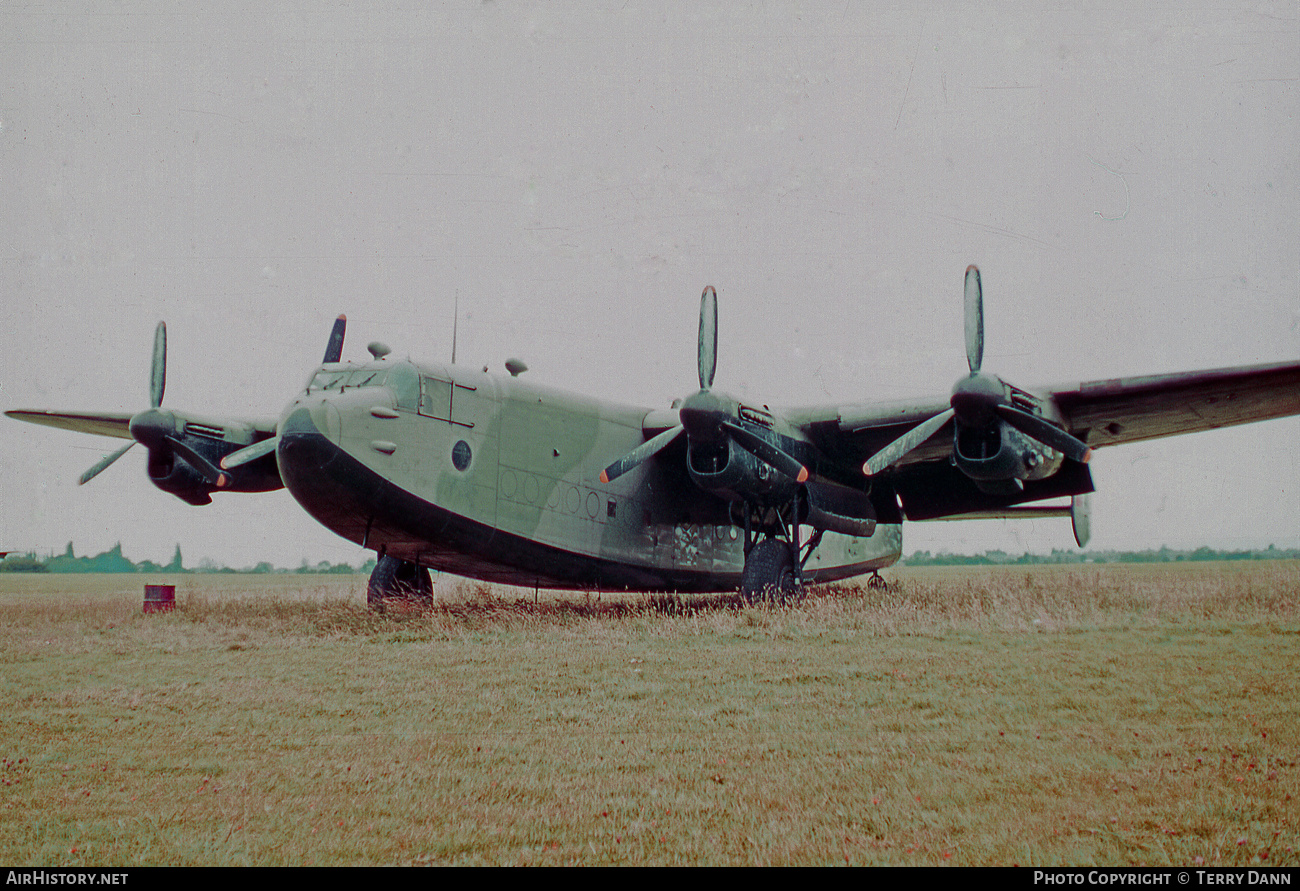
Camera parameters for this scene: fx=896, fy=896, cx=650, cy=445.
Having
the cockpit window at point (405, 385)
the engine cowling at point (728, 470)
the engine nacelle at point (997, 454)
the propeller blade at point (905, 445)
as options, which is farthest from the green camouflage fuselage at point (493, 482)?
the engine nacelle at point (997, 454)

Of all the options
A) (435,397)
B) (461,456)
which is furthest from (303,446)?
(461,456)

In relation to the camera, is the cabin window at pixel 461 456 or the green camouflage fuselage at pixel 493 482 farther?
the cabin window at pixel 461 456

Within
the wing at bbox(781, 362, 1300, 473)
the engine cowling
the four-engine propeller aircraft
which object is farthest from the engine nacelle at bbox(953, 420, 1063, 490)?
the engine cowling

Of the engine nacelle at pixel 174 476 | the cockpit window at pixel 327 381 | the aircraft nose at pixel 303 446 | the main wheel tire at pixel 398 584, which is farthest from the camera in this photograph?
the engine nacelle at pixel 174 476

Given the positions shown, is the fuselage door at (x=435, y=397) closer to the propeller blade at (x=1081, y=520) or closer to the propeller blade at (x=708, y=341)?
the propeller blade at (x=708, y=341)

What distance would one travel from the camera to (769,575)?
1505cm

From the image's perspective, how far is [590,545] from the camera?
15.3 m

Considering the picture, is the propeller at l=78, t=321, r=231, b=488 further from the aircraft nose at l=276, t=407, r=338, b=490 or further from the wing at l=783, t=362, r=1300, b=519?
the wing at l=783, t=362, r=1300, b=519

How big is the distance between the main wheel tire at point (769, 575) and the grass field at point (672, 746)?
115 inches

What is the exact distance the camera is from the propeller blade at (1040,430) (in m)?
12.1

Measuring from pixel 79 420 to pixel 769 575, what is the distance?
14059mm

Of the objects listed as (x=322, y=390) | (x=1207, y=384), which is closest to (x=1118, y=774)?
(x=1207, y=384)

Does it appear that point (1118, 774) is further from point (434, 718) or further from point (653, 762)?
point (434, 718)

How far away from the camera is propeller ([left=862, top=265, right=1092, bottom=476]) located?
39.1 ft
